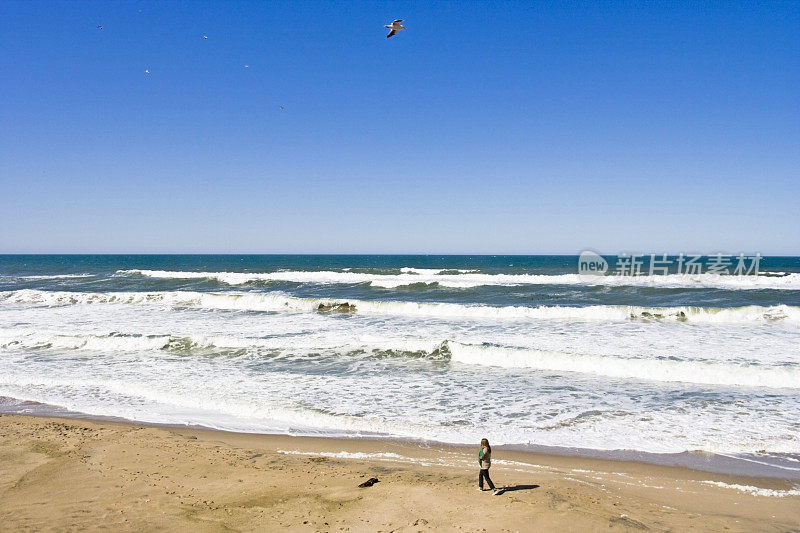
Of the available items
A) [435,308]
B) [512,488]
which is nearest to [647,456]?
[512,488]

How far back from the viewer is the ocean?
7582 millimetres

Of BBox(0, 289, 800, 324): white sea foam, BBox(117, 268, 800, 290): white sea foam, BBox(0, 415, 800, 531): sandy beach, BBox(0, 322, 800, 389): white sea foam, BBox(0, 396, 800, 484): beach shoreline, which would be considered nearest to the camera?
BBox(0, 415, 800, 531): sandy beach

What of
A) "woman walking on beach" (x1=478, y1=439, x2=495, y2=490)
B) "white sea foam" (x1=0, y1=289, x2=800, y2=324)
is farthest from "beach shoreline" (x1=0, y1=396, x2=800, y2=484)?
"white sea foam" (x1=0, y1=289, x2=800, y2=324)

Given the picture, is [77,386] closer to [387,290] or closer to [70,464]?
[70,464]

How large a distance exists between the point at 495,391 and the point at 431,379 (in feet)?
5.33

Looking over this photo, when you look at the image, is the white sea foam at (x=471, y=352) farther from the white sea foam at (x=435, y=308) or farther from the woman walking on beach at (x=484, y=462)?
the woman walking on beach at (x=484, y=462)

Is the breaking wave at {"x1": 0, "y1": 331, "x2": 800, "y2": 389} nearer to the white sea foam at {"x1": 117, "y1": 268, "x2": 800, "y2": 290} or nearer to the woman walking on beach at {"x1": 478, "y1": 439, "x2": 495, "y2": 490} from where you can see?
the woman walking on beach at {"x1": 478, "y1": 439, "x2": 495, "y2": 490}

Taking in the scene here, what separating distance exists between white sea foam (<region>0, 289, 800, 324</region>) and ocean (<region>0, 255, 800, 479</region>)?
10cm

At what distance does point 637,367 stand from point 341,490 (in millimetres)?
8530

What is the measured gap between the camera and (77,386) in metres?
10.4

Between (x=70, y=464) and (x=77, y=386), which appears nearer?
(x=70, y=464)

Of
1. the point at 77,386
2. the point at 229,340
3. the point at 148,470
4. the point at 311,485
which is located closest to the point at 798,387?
the point at 311,485

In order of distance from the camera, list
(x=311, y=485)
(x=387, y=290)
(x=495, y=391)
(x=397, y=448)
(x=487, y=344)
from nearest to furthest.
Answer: (x=311, y=485) → (x=397, y=448) → (x=495, y=391) → (x=487, y=344) → (x=387, y=290)

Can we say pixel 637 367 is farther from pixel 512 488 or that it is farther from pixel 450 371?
pixel 512 488
